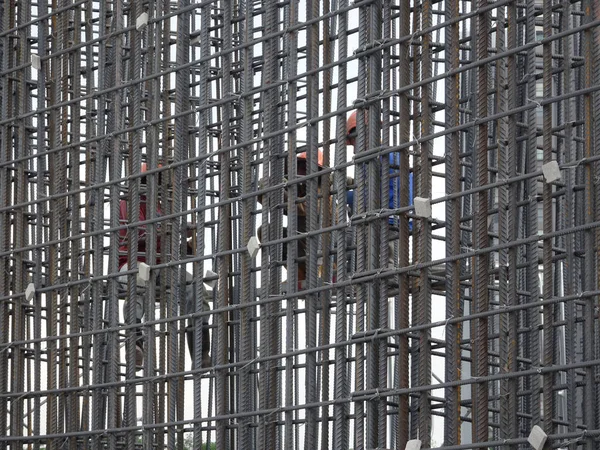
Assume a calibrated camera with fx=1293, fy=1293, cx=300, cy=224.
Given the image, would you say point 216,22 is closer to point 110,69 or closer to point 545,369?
point 110,69

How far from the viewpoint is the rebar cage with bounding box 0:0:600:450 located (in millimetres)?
5344

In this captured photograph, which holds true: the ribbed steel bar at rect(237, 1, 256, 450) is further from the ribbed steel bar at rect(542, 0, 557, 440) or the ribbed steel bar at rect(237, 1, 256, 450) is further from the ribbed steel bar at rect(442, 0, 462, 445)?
the ribbed steel bar at rect(542, 0, 557, 440)

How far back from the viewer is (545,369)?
5000 millimetres

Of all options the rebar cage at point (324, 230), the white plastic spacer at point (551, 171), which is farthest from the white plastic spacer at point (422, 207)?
the white plastic spacer at point (551, 171)

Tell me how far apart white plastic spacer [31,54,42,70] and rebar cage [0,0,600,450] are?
0.03 ft

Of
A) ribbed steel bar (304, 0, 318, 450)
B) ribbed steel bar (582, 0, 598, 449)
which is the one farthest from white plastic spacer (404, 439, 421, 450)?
ribbed steel bar (582, 0, 598, 449)

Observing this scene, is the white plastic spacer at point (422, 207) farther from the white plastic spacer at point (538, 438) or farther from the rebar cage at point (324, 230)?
the white plastic spacer at point (538, 438)

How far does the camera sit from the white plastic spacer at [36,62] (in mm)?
7746

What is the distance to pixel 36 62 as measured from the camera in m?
7.77

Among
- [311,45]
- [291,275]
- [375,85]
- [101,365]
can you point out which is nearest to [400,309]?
[291,275]

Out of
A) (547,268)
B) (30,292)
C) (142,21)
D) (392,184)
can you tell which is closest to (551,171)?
(547,268)

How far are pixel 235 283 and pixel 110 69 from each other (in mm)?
1952

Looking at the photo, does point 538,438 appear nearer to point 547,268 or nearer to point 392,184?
point 547,268

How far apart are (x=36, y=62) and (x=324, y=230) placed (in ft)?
9.05
